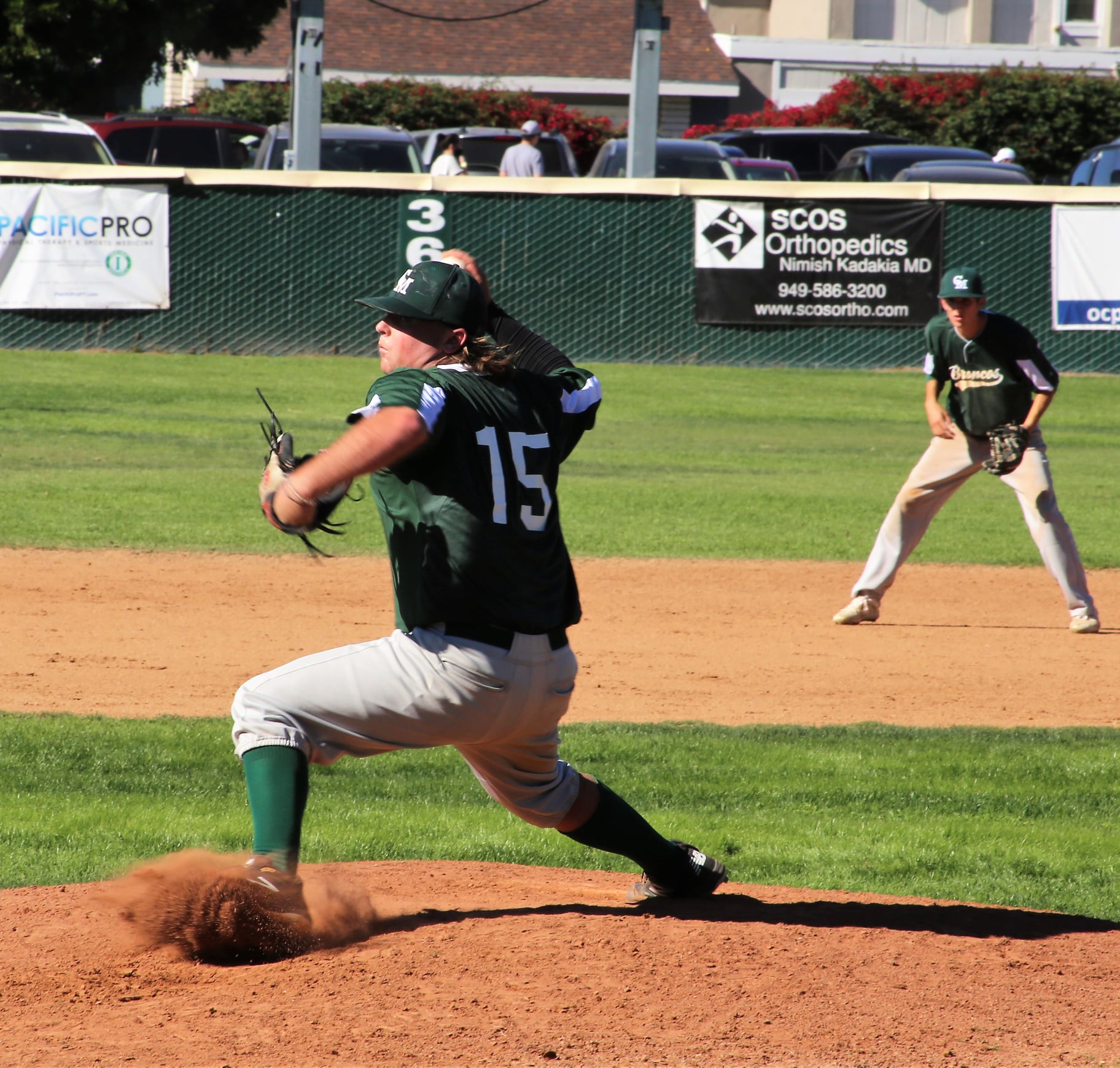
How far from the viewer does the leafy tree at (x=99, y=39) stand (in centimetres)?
2822

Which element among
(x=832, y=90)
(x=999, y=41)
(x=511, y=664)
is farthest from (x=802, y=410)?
(x=999, y=41)

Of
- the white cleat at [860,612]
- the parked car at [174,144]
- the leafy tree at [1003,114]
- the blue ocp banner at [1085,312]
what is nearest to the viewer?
the white cleat at [860,612]

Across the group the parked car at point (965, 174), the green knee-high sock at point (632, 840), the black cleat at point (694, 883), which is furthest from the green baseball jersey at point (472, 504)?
the parked car at point (965, 174)

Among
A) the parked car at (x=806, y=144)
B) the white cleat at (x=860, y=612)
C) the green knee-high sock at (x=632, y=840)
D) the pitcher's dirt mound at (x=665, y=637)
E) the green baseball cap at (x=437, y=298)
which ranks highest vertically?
the parked car at (x=806, y=144)

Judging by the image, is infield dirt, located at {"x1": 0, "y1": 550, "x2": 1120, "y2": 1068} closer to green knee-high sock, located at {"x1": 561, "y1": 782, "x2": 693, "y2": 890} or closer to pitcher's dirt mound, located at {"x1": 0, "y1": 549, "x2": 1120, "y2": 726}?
green knee-high sock, located at {"x1": 561, "y1": 782, "x2": 693, "y2": 890}

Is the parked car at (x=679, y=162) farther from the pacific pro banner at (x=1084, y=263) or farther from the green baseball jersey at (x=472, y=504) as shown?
the green baseball jersey at (x=472, y=504)

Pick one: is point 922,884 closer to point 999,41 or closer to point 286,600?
point 286,600

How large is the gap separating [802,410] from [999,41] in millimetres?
35070

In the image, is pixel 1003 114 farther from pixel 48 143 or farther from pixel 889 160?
pixel 48 143

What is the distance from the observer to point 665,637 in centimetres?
878

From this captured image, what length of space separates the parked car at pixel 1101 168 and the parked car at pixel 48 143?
49.8 feet

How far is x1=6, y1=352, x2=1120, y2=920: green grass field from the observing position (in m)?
5.45

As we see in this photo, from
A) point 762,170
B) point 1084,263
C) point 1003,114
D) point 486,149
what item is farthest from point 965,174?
point 1003,114

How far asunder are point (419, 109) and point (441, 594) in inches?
1334
